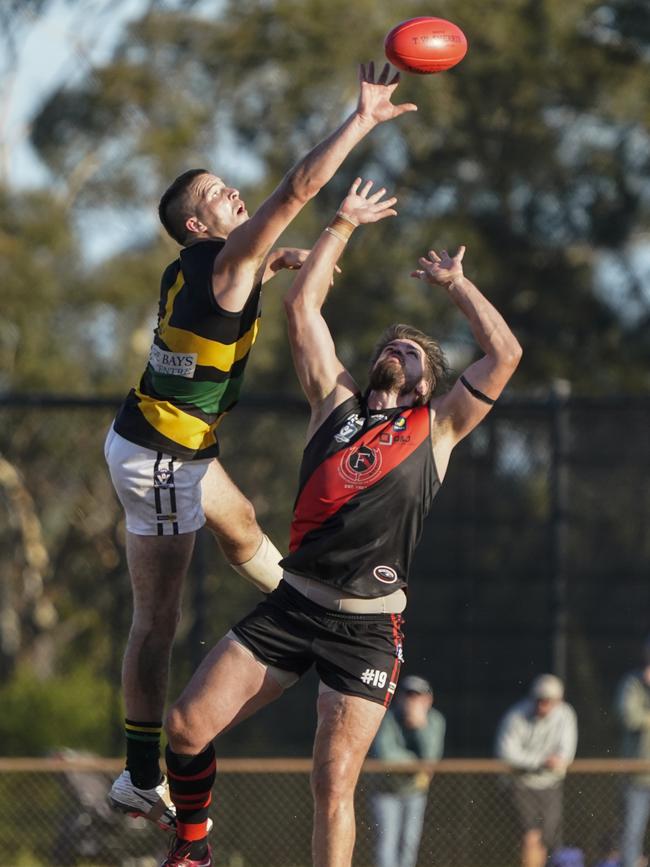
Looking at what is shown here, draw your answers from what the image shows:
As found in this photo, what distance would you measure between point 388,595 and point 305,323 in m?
1.12

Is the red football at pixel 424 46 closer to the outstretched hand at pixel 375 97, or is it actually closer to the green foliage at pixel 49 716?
the outstretched hand at pixel 375 97

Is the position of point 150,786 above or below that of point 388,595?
below

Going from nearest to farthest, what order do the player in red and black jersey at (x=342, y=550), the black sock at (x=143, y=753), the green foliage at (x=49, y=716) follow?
the player in red and black jersey at (x=342, y=550), the black sock at (x=143, y=753), the green foliage at (x=49, y=716)

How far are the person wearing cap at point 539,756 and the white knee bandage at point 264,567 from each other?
11.3 feet

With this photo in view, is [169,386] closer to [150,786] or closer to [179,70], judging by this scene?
[150,786]

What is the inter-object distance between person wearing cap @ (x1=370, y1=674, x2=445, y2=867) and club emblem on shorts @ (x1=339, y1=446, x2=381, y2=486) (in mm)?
3816

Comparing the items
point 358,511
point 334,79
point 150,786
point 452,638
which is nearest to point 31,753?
point 452,638

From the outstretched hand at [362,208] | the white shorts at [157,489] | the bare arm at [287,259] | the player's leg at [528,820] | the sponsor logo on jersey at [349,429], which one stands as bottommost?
the player's leg at [528,820]

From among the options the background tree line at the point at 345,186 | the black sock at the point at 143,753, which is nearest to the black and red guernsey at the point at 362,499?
the black sock at the point at 143,753

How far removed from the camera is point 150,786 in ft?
21.7

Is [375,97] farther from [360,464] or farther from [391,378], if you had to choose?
[360,464]

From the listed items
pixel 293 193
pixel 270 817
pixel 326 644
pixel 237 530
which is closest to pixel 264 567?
pixel 237 530

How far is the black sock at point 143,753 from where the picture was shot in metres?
6.56

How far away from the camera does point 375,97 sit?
19.8 feet
